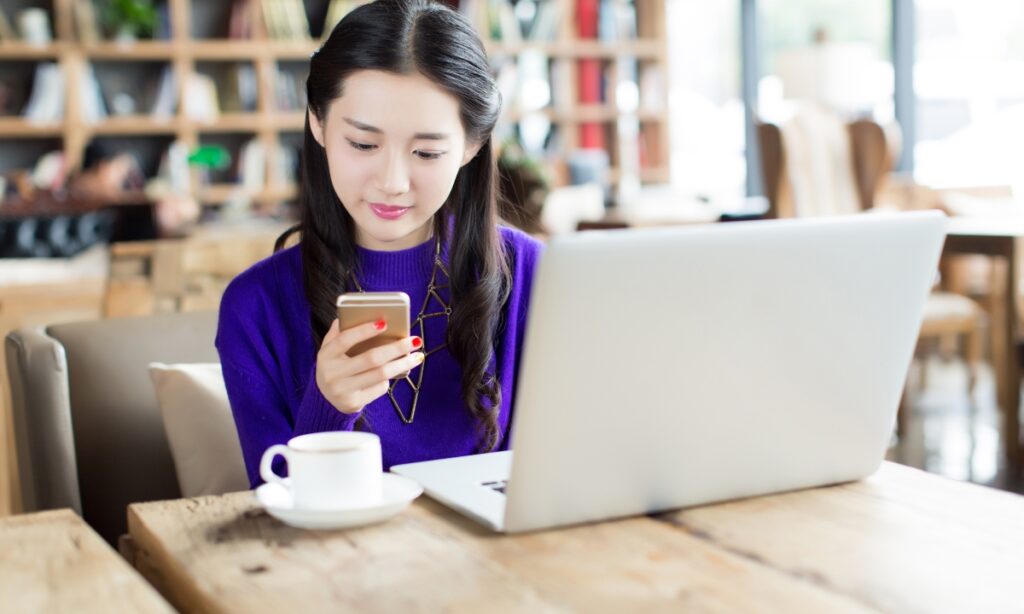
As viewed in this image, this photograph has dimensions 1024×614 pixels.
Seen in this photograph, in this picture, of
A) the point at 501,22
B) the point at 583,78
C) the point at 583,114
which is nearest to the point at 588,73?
the point at 583,78

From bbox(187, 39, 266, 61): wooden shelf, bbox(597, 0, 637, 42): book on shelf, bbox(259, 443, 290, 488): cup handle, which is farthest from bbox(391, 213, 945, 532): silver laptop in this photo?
bbox(597, 0, 637, 42): book on shelf

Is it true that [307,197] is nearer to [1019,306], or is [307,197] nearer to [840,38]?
[1019,306]

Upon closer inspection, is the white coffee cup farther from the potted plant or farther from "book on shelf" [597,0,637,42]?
"book on shelf" [597,0,637,42]

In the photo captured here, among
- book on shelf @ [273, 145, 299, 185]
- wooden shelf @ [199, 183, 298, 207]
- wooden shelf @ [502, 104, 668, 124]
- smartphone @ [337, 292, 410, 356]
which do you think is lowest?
wooden shelf @ [199, 183, 298, 207]

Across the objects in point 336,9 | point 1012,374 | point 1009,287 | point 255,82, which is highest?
point 336,9

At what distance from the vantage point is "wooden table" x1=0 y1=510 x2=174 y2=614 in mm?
812

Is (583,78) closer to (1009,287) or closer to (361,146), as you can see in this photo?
(1009,287)

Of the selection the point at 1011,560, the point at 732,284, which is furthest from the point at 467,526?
the point at 1011,560

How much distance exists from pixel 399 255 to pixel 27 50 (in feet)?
17.2

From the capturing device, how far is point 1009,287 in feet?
10.8

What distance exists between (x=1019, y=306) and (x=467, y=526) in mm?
2817

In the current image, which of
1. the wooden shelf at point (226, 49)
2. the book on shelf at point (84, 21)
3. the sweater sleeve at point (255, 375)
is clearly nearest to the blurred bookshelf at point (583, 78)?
the wooden shelf at point (226, 49)

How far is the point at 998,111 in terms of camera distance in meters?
6.10

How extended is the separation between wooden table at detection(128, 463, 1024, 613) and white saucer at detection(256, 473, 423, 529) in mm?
11
